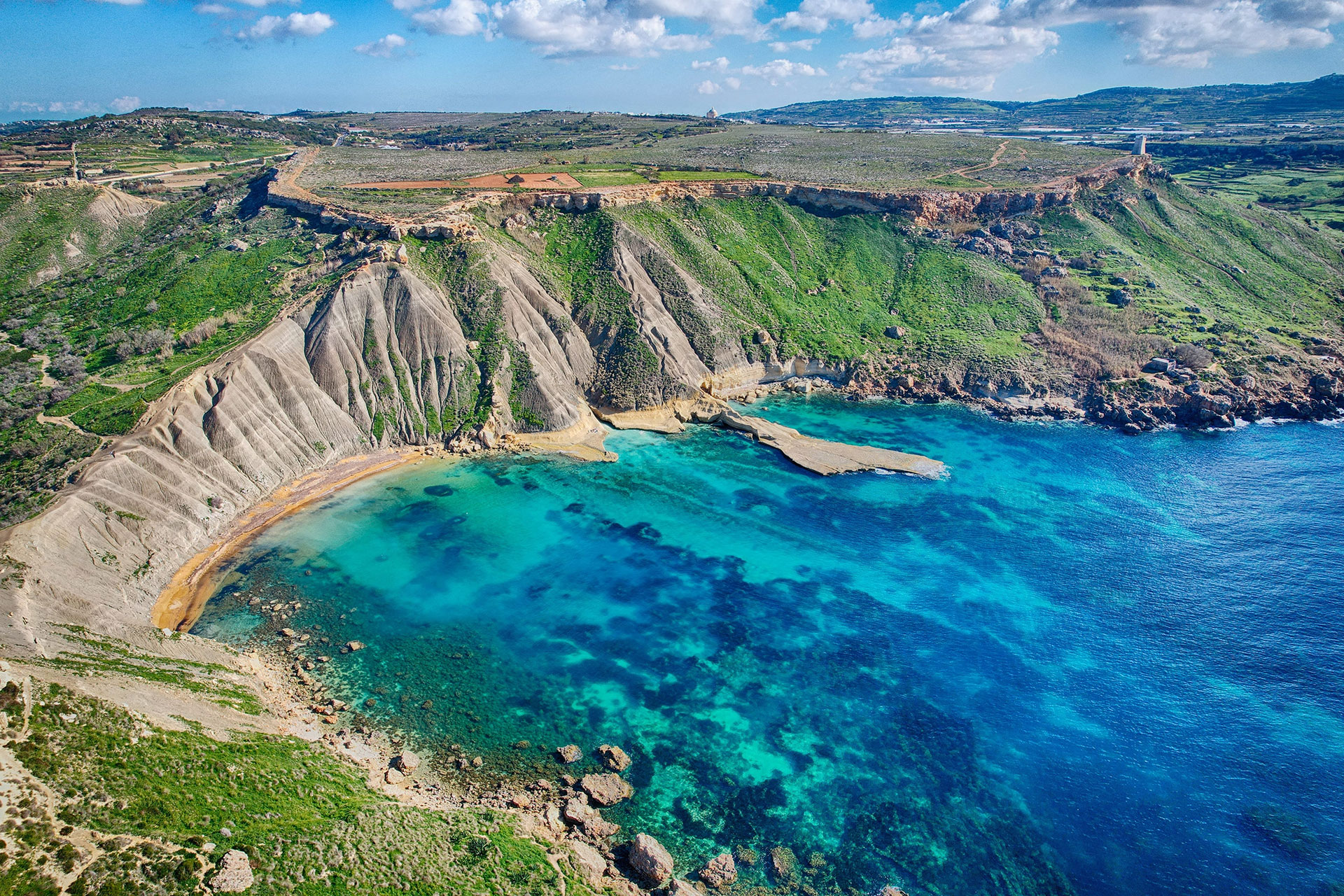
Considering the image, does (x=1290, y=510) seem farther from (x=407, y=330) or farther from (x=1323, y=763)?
(x=407, y=330)

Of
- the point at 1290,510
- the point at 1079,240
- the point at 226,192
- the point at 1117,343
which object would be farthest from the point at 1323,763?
the point at 226,192

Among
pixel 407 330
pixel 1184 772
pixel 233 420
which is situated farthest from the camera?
pixel 407 330

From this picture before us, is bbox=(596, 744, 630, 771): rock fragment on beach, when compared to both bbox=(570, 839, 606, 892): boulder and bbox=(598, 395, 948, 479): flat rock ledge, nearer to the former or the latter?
bbox=(570, 839, 606, 892): boulder

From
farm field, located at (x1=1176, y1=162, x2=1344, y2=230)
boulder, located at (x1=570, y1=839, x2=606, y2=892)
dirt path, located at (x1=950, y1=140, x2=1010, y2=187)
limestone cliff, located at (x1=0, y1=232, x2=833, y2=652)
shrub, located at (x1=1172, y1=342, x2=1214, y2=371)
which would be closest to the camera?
boulder, located at (x1=570, y1=839, x2=606, y2=892)

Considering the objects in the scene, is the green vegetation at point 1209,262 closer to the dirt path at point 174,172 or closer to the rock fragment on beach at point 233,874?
the rock fragment on beach at point 233,874

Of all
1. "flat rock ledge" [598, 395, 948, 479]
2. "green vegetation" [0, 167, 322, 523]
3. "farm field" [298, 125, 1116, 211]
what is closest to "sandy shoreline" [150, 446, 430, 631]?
"green vegetation" [0, 167, 322, 523]

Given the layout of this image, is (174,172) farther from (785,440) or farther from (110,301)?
(785,440)

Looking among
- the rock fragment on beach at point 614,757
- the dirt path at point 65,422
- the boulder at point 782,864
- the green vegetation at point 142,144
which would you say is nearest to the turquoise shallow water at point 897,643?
the boulder at point 782,864
